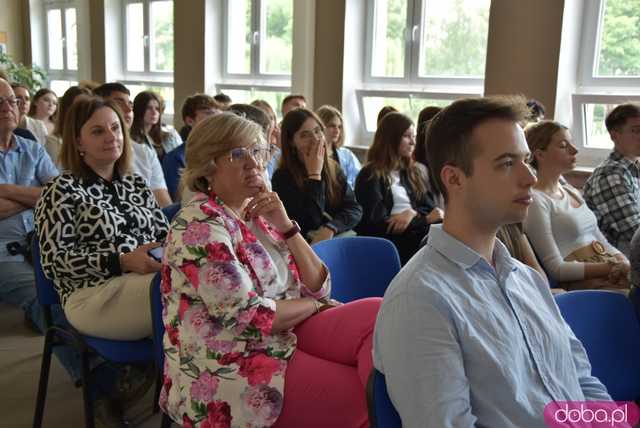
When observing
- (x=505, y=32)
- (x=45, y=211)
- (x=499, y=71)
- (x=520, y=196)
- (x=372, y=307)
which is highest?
(x=505, y=32)

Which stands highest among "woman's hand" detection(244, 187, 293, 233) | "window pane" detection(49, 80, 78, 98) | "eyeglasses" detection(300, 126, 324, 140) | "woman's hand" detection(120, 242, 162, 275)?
"window pane" detection(49, 80, 78, 98)

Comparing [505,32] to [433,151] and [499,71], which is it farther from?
[433,151]

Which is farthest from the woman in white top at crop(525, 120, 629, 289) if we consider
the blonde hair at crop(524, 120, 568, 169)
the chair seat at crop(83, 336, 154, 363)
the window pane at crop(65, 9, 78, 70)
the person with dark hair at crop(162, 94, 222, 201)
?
the window pane at crop(65, 9, 78, 70)

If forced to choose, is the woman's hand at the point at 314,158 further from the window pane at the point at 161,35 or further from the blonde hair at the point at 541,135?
the window pane at the point at 161,35

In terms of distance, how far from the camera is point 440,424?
40.9 inches

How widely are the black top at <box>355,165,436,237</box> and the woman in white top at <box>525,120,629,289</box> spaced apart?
69cm

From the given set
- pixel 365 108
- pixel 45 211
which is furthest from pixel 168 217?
pixel 365 108

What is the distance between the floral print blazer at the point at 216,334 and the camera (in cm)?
154

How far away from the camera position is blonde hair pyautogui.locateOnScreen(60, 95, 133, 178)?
2.31 m

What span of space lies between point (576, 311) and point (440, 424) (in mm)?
755

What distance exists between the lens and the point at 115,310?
6.68ft

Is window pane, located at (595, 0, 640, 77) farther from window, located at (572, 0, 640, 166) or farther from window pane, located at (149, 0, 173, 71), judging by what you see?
window pane, located at (149, 0, 173, 71)

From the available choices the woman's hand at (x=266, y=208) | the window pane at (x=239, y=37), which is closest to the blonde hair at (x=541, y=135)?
the woman's hand at (x=266, y=208)

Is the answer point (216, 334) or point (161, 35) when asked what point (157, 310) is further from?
point (161, 35)
